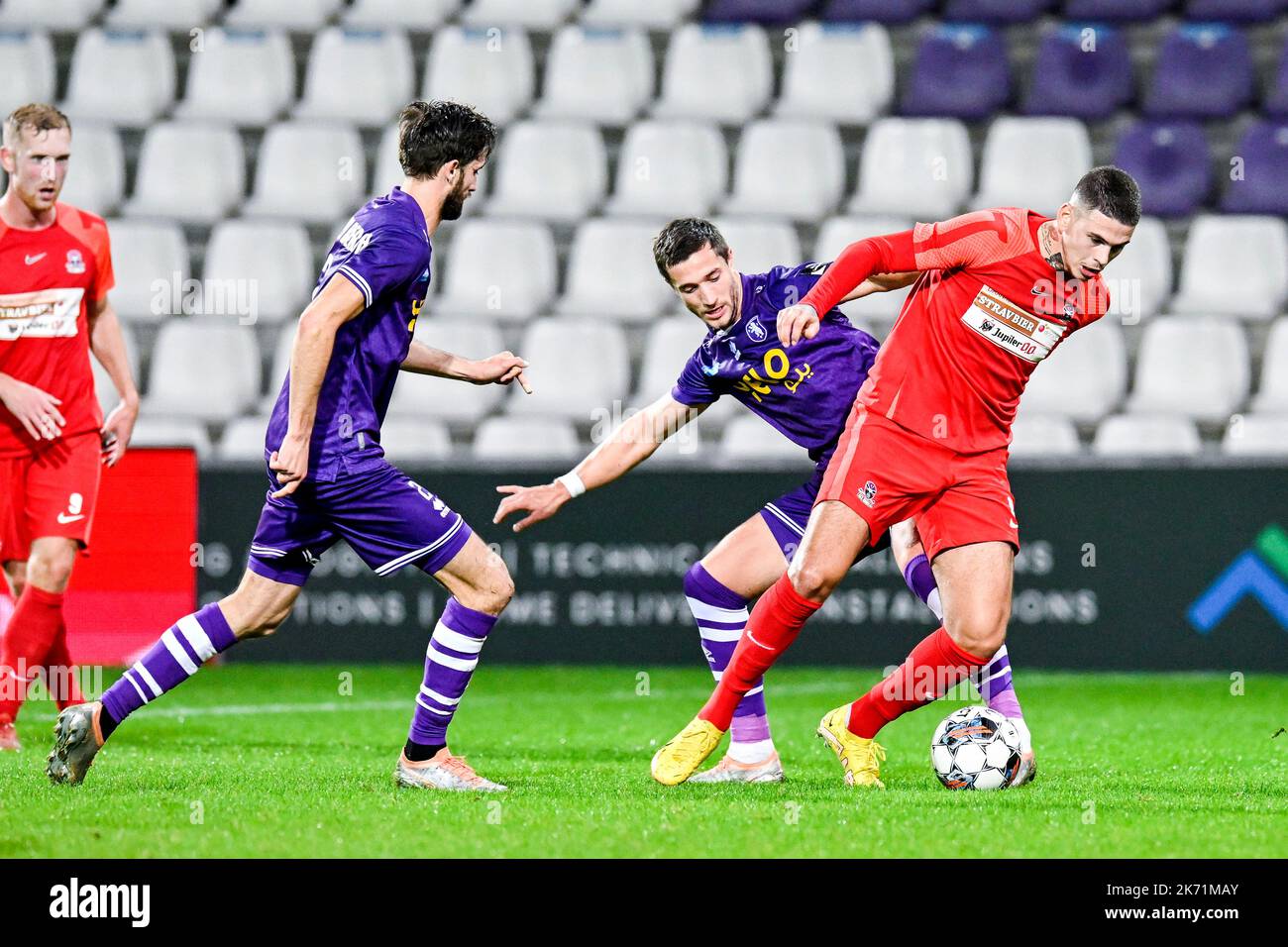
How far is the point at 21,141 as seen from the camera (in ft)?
21.0

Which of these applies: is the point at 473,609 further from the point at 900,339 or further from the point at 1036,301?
the point at 1036,301

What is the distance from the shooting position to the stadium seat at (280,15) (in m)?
13.2

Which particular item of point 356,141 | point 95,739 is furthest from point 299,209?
point 95,739

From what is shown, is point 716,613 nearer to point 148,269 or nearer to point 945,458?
point 945,458

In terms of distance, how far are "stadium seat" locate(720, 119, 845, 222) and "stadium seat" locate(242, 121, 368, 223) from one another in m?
2.59

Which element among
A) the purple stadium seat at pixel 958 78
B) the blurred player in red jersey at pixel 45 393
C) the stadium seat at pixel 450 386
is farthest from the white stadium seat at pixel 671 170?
the blurred player in red jersey at pixel 45 393

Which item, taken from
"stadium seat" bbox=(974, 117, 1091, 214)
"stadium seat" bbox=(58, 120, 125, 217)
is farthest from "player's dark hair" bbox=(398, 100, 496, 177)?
"stadium seat" bbox=(58, 120, 125, 217)

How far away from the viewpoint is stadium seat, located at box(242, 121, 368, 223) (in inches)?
481

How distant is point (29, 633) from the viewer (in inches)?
259

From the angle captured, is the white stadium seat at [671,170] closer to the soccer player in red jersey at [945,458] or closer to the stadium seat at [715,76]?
the stadium seat at [715,76]

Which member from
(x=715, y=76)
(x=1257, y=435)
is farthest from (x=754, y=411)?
(x=715, y=76)

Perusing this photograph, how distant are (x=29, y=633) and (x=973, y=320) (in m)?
3.64

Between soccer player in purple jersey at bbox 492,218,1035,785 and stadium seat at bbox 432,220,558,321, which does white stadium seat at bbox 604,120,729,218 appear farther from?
soccer player in purple jersey at bbox 492,218,1035,785

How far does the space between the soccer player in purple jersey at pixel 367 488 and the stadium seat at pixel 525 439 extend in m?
5.25
